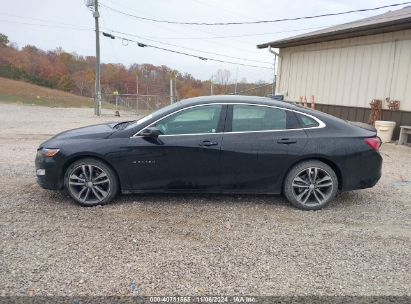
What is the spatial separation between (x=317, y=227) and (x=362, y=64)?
29.4 ft

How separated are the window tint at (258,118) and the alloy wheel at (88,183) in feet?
6.17

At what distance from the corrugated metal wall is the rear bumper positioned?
21.7 ft

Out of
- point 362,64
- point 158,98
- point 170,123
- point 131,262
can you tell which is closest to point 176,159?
point 170,123

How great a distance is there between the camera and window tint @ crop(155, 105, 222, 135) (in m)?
4.74

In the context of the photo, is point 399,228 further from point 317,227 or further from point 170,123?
point 170,123

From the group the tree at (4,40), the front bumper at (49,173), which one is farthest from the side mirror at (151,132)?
the tree at (4,40)

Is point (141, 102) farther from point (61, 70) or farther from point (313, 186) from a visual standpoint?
point (61, 70)

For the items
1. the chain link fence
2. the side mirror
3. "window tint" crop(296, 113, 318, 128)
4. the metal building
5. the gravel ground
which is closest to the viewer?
the gravel ground

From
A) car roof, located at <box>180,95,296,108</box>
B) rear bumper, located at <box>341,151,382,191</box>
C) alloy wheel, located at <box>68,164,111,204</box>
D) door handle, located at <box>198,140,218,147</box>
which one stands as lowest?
alloy wheel, located at <box>68,164,111,204</box>

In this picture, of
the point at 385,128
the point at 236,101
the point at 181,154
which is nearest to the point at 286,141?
the point at 236,101

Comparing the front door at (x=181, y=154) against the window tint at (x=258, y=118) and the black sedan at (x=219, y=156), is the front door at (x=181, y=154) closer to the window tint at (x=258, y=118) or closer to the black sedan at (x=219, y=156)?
the black sedan at (x=219, y=156)

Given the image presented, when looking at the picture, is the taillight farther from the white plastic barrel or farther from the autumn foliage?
the autumn foliage

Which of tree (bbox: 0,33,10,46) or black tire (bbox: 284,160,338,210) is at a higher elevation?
tree (bbox: 0,33,10,46)

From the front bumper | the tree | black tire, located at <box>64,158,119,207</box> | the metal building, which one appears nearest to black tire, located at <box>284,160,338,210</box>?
black tire, located at <box>64,158,119,207</box>
